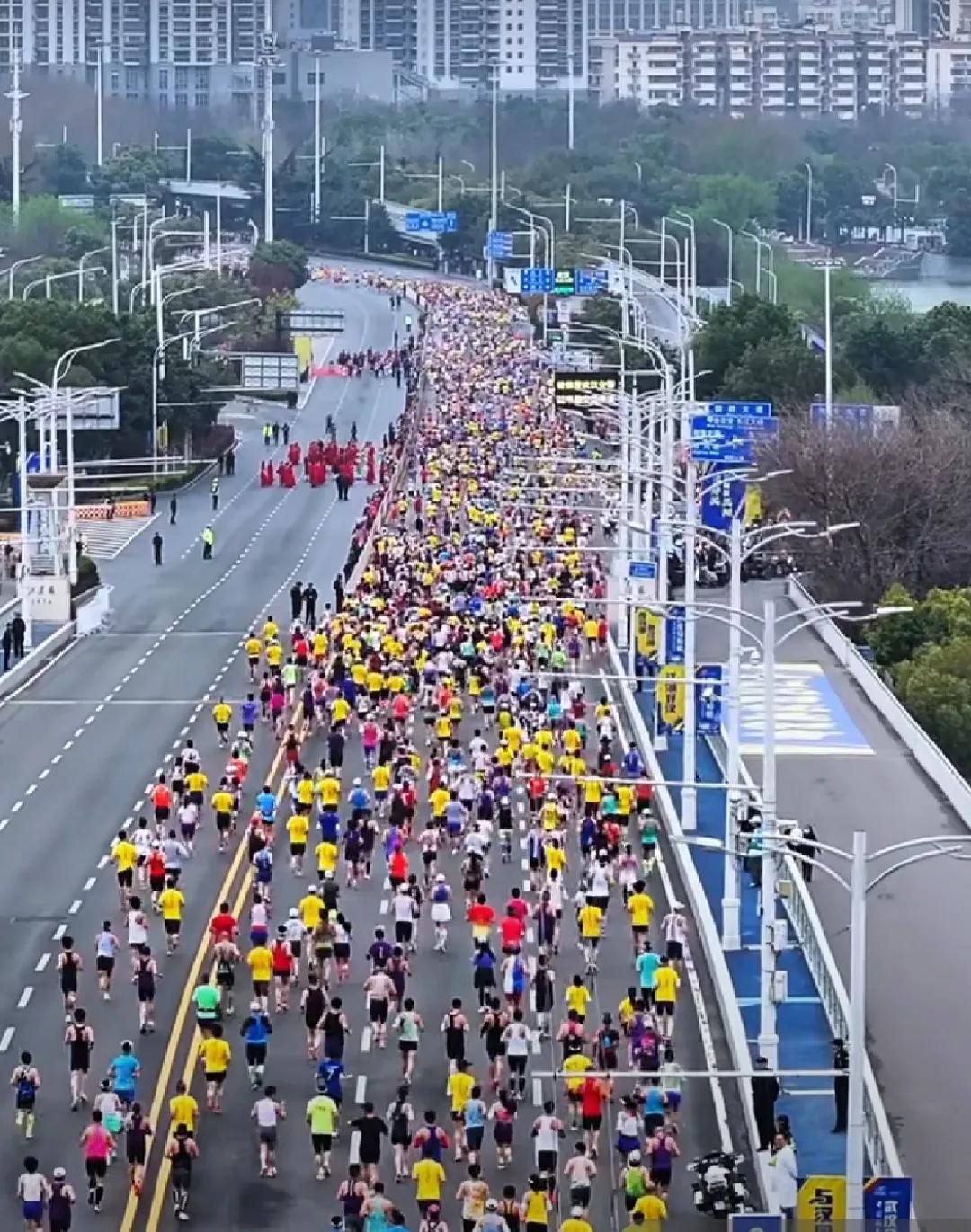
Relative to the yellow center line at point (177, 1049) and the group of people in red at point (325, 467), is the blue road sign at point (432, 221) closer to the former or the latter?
the group of people in red at point (325, 467)

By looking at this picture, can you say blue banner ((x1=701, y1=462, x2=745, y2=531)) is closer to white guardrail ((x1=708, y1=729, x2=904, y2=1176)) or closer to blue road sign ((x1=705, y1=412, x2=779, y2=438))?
blue road sign ((x1=705, y1=412, x2=779, y2=438))

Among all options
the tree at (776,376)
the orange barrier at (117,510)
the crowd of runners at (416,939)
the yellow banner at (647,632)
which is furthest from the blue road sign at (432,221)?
the yellow banner at (647,632)

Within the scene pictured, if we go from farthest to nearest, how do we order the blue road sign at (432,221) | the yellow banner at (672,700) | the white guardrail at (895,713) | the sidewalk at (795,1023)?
the blue road sign at (432,221) < the yellow banner at (672,700) < the white guardrail at (895,713) < the sidewalk at (795,1023)

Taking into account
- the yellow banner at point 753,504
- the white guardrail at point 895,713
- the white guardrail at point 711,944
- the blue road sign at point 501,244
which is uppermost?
the blue road sign at point 501,244

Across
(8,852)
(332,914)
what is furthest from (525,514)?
(332,914)

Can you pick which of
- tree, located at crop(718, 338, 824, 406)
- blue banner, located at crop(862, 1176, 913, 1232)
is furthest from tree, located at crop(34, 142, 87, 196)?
blue banner, located at crop(862, 1176, 913, 1232)

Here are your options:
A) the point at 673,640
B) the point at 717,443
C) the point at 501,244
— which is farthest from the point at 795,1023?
the point at 501,244

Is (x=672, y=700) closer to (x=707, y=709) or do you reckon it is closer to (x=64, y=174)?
(x=707, y=709)
